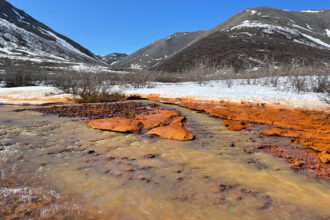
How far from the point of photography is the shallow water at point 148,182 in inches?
51.7

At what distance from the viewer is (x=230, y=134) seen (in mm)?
3146

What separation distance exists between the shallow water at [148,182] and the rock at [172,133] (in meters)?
0.18

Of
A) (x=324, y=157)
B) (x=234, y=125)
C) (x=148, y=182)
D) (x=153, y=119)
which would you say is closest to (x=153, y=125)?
(x=153, y=119)

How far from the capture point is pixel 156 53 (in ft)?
319

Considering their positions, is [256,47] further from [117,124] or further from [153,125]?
[117,124]

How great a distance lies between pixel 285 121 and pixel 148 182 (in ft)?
10.7

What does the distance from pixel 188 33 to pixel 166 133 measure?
130172 mm

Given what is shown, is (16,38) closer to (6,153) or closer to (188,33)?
(6,153)

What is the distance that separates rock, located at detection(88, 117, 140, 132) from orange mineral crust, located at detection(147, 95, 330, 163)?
173 cm

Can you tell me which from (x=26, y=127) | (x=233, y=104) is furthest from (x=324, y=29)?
(x=26, y=127)

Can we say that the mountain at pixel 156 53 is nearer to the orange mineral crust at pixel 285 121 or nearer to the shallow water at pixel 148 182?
the orange mineral crust at pixel 285 121

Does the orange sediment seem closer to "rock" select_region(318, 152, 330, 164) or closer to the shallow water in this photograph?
the shallow water

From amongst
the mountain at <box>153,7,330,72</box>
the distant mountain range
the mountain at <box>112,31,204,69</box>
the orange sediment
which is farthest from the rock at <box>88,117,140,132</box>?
the mountain at <box>112,31,204,69</box>

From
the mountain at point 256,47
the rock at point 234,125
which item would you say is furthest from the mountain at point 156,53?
the rock at point 234,125
